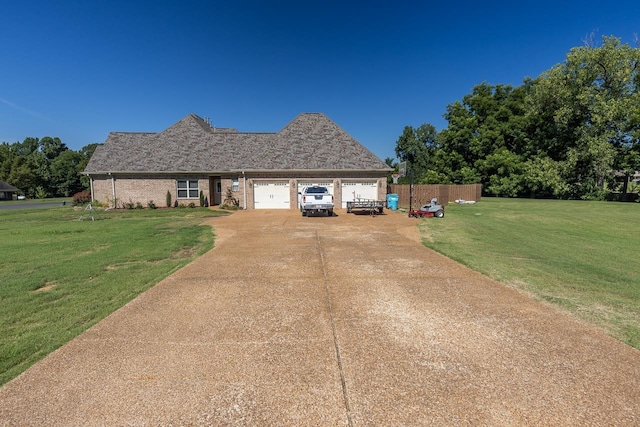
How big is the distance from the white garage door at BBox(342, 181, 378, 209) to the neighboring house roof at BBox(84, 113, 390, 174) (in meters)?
1.17

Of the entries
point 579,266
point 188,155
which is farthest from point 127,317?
point 188,155

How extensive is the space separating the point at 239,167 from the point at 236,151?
7.50 feet

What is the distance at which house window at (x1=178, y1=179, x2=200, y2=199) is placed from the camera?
79.7ft

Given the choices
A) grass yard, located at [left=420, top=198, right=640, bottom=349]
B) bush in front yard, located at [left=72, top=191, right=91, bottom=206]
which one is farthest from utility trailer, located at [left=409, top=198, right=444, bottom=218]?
bush in front yard, located at [left=72, top=191, right=91, bottom=206]

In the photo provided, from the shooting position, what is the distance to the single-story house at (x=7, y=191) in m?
54.2

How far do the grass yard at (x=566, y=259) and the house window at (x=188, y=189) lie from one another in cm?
1742

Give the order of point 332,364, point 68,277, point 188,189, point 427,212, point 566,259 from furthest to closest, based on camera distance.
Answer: point 188,189, point 427,212, point 566,259, point 68,277, point 332,364

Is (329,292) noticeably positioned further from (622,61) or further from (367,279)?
(622,61)

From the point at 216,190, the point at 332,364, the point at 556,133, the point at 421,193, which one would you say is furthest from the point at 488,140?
the point at 332,364

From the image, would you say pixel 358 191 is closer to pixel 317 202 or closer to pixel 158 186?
pixel 317 202

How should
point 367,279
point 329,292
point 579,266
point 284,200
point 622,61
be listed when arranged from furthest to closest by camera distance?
point 622,61, point 284,200, point 579,266, point 367,279, point 329,292

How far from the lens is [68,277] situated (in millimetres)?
6469

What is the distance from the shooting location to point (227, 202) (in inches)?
933

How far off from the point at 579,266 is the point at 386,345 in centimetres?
677
